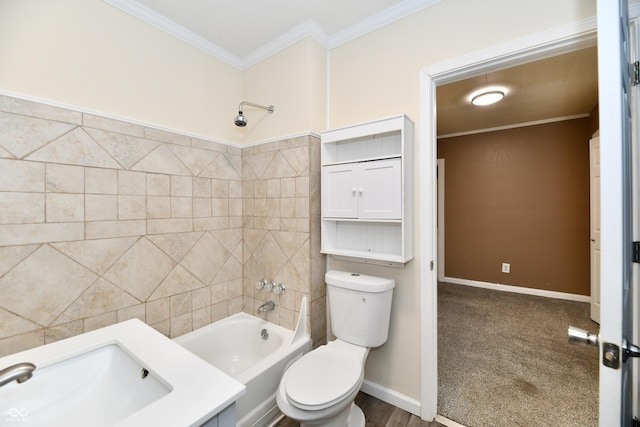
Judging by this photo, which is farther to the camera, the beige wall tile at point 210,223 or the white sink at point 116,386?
the beige wall tile at point 210,223

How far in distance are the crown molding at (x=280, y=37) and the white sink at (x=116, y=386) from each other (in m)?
1.82

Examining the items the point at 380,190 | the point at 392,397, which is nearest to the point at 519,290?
the point at 392,397

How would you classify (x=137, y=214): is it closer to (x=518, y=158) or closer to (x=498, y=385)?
(x=498, y=385)

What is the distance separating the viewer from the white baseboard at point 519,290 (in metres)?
3.39

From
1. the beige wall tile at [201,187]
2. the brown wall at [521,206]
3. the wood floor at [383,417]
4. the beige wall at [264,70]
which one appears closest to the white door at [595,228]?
the brown wall at [521,206]

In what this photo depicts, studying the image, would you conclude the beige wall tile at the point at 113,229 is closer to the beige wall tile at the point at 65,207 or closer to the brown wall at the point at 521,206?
the beige wall tile at the point at 65,207

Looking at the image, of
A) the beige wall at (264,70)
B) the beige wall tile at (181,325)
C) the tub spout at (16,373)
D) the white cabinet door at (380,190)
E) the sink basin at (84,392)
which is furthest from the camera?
the beige wall tile at (181,325)

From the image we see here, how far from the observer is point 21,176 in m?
1.24

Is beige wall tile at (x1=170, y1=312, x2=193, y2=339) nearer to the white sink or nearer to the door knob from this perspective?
the white sink

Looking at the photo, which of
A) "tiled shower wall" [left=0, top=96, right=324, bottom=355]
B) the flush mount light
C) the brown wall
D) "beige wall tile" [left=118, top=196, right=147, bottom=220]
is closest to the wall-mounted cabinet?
"tiled shower wall" [left=0, top=96, right=324, bottom=355]

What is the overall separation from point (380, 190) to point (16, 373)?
1546 millimetres

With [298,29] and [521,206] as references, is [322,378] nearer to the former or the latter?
[298,29]

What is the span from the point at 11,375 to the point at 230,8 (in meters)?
1.94

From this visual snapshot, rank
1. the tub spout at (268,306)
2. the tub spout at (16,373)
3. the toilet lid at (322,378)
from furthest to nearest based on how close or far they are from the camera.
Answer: the tub spout at (268,306)
the toilet lid at (322,378)
the tub spout at (16,373)
